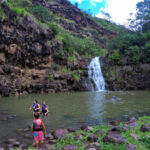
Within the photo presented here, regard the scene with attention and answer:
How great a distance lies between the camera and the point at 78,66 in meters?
39.5

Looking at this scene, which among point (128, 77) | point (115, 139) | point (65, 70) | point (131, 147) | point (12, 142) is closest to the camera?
point (131, 147)

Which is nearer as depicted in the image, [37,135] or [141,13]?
[37,135]

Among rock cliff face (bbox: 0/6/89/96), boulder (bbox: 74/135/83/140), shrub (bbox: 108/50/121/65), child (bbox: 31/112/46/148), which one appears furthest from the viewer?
shrub (bbox: 108/50/121/65)

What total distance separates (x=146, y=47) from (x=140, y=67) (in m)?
4.38

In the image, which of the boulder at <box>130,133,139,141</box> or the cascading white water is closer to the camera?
the boulder at <box>130,133,139,141</box>

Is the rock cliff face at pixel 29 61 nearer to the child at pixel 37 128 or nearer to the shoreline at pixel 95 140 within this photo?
the shoreline at pixel 95 140

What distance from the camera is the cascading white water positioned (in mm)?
37094

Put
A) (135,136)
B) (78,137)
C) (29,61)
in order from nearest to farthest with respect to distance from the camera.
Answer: (135,136) → (78,137) → (29,61)

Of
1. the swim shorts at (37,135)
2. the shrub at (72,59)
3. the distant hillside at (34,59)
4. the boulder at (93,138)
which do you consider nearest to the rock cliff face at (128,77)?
the distant hillside at (34,59)

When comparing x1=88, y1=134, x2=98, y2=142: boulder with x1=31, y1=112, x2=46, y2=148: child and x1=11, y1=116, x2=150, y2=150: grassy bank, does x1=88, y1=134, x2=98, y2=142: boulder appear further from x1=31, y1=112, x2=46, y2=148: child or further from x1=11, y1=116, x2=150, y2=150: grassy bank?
x1=31, y1=112, x2=46, y2=148: child

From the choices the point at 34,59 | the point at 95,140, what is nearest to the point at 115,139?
the point at 95,140

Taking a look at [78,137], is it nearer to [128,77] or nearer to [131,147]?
[131,147]

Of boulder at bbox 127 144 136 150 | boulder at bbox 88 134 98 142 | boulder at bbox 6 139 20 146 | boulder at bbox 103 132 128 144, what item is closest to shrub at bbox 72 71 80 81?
boulder at bbox 6 139 20 146

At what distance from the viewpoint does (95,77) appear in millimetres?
38219
